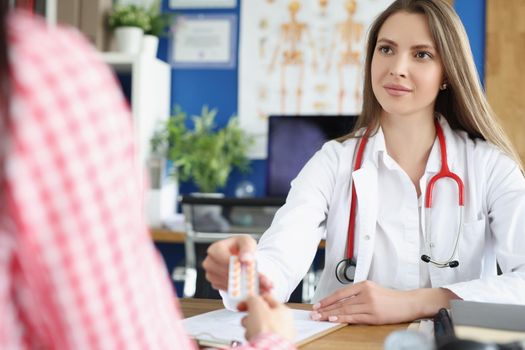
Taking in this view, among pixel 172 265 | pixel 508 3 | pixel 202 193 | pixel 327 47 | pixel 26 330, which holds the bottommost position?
pixel 172 265

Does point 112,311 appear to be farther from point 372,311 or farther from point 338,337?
point 372,311

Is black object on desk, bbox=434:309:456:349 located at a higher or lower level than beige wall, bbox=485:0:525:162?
lower

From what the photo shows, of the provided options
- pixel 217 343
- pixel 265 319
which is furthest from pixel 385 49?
pixel 265 319

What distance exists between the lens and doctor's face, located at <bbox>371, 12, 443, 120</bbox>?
1592mm

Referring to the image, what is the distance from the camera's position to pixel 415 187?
162cm

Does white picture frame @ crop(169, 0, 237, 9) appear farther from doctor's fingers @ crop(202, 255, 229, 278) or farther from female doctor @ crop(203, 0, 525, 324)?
doctor's fingers @ crop(202, 255, 229, 278)

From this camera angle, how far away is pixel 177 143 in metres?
3.49

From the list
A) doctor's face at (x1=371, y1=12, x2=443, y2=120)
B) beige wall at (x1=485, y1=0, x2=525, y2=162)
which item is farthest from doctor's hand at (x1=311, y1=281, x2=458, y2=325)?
beige wall at (x1=485, y1=0, x2=525, y2=162)

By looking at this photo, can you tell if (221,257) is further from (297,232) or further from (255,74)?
(255,74)

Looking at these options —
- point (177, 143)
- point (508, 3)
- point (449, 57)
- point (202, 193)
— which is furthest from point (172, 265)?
point (449, 57)

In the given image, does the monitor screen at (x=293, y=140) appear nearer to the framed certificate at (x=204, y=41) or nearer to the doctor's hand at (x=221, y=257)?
the framed certificate at (x=204, y=41)

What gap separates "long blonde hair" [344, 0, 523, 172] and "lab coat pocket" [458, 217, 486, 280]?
19 centimetres

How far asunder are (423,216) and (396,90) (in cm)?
30

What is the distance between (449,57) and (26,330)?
1.34 meters
